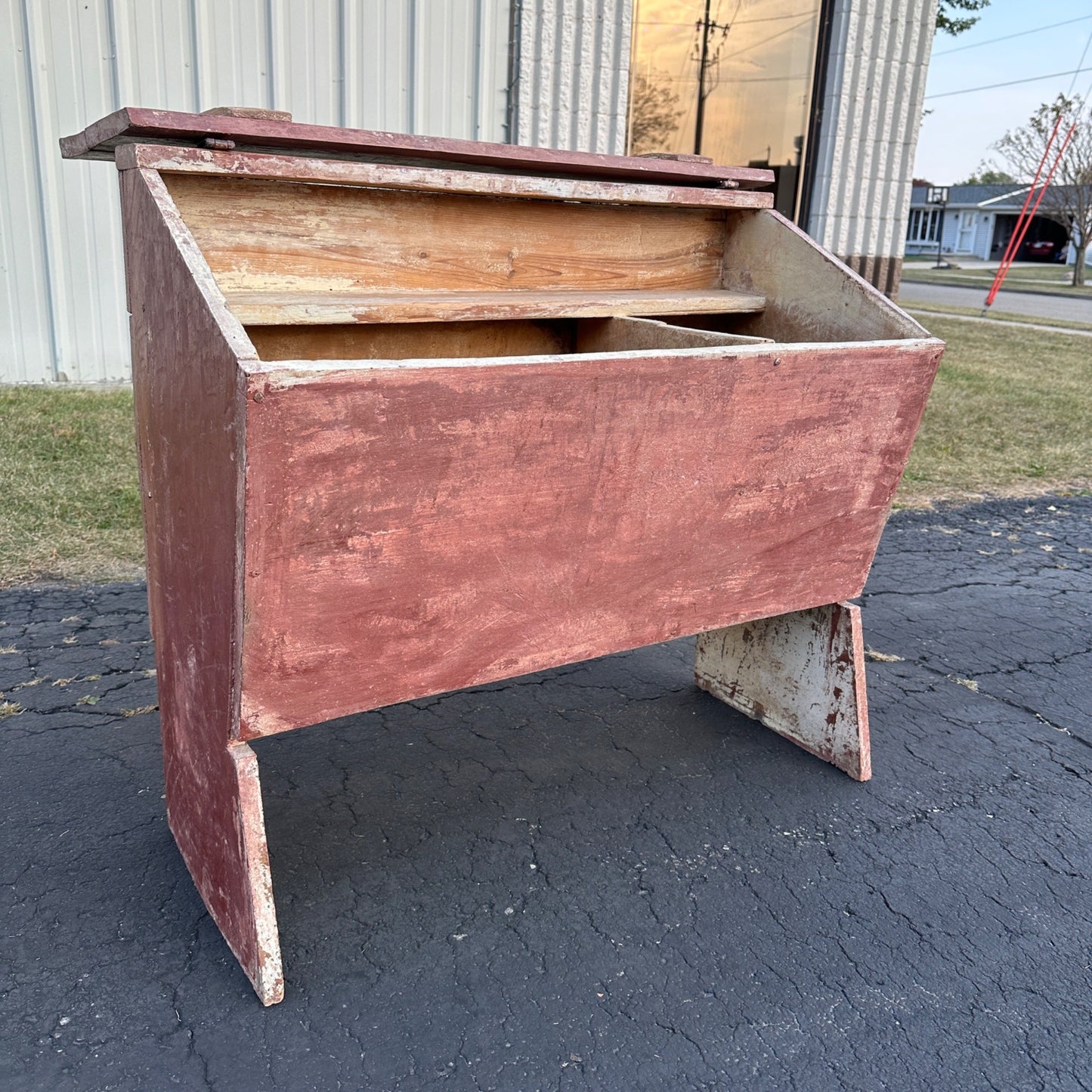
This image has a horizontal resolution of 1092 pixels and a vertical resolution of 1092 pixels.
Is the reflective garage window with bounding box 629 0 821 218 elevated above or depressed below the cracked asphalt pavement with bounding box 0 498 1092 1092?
above

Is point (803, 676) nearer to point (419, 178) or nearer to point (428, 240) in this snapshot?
point (428, 240)

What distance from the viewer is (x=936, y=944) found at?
2.02m

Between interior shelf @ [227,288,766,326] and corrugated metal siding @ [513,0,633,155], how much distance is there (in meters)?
3.80

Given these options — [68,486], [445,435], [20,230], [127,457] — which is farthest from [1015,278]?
[445,435]

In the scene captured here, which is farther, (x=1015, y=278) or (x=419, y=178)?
(x=1015, y=278)

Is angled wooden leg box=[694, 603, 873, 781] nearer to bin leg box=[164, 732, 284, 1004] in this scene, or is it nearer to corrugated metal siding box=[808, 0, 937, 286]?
bin leg box=[164, 732, 284, 1004]

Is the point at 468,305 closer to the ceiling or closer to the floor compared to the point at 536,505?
closer to the ceiling

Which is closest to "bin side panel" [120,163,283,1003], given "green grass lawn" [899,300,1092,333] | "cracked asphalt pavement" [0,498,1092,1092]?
"cracked asphalt pavement" [0,498,1092,1092]

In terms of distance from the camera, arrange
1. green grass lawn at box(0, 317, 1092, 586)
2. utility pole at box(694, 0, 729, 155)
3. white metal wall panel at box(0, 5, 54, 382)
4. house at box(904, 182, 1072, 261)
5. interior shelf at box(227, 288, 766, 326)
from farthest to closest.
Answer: house at box(904, 182, 1072, 261)
utility pole at box(694, 0, 729, 155)
white metal wall panel at box(0, 5, 54, 382)
green grass lawn at box(0, 317, 1092, 586)
interior shelf at box(227, 288, 766, 326)

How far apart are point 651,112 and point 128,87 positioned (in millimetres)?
3383

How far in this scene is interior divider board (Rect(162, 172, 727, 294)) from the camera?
2.14 meters

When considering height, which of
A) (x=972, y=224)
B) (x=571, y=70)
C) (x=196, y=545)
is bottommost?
(x=196, y=545)

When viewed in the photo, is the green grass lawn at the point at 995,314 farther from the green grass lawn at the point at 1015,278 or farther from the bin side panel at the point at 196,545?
the bin side panel at the point at 196,545

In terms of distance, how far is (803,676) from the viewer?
→ 277cm
